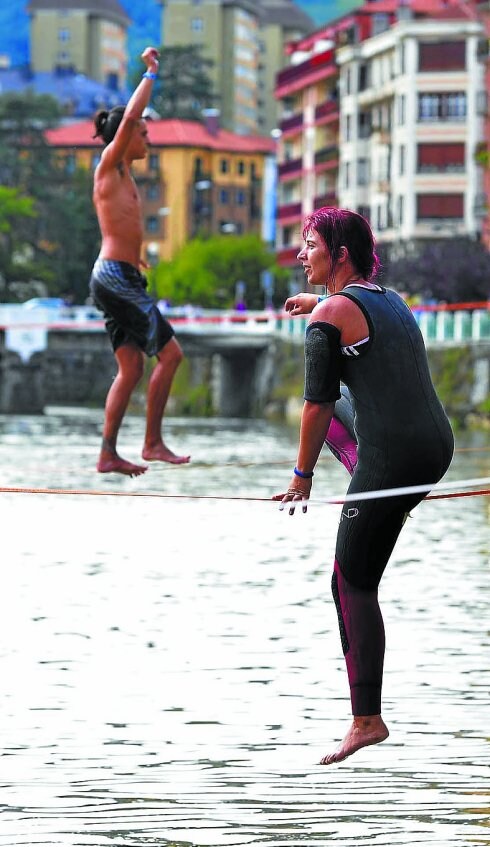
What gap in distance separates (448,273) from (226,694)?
84.5 meters

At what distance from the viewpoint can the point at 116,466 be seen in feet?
61.7

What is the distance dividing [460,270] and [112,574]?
7411 centimetres

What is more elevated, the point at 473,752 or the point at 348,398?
the point at 348,398

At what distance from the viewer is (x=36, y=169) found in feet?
571

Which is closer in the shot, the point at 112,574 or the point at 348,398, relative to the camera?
the point at 348,398

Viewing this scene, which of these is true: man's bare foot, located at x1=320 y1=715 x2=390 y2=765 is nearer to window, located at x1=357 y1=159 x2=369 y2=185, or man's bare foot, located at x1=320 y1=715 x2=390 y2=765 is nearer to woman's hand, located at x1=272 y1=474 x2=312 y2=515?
woman's hand, located at x1=272 y1=474 x2=312 y2=515

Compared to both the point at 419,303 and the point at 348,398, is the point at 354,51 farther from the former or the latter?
the point at 348,398

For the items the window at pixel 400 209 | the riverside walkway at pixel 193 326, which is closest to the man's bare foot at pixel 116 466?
the riverside walkway at pixel 193 326

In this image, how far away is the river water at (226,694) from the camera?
11461mm

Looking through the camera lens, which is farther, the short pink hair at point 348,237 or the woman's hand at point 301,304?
the woman's hand at point 301,304

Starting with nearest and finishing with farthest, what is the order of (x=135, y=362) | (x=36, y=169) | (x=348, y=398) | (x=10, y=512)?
1. (x=348, y=398)
2. (x=135, y=362)
3. (x=10, y=512)
4. (x=36, y=169)

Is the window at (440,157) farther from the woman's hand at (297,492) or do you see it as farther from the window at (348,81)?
the woman's hand at (297,492)

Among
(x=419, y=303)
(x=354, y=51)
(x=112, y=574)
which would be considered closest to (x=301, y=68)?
(x=354, y=51)

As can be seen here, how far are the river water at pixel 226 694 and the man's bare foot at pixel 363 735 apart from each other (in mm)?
266
